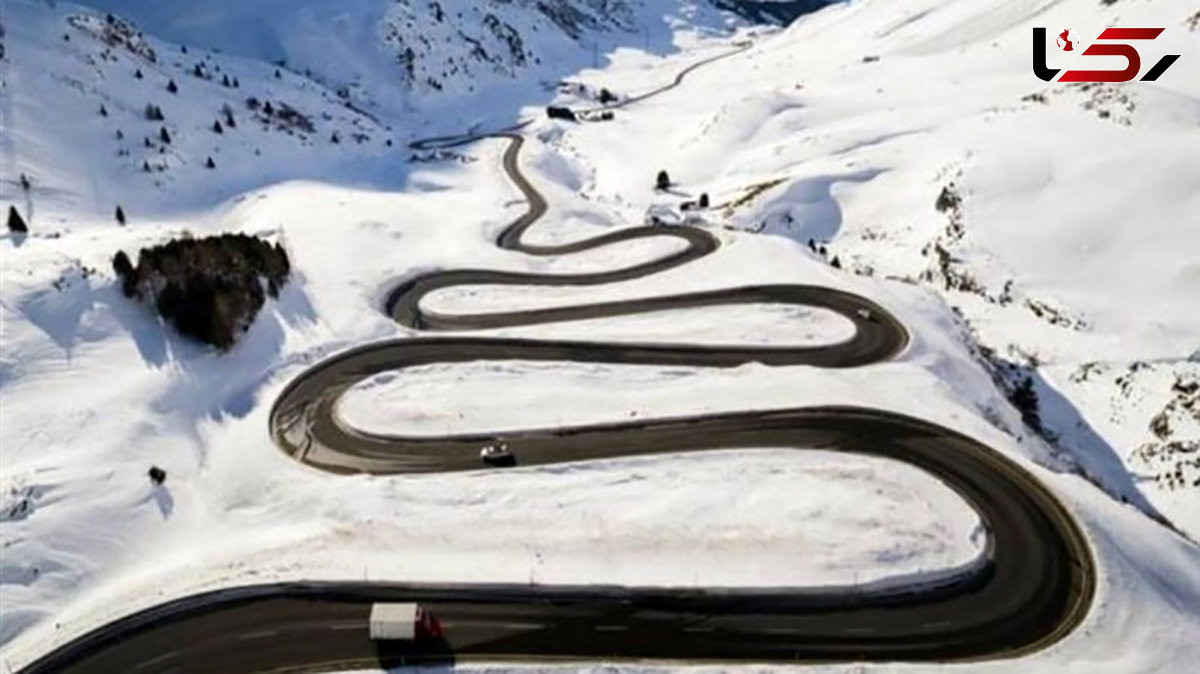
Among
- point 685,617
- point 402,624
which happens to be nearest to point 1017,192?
point 685,617

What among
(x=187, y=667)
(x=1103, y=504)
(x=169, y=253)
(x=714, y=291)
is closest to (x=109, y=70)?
(x=169, y=253)

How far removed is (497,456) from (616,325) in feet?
56.4

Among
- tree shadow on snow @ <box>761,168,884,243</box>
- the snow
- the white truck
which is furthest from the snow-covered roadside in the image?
the white truck

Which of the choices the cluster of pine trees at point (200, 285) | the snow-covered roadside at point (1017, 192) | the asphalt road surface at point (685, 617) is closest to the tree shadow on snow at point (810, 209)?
the snow-covered roadside at point (1017, 192)

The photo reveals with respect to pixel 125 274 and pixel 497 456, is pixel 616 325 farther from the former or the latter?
pixel 125 274

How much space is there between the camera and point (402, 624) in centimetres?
2986

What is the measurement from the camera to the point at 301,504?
3809 cm

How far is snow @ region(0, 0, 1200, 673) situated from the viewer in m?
34.5

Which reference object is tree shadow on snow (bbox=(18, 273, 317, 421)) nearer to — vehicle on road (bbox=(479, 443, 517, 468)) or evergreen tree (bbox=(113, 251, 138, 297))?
evergreen tree (bbox=(113, 251, 138, 297))

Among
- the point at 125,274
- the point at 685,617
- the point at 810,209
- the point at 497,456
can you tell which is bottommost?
the point at 685,617

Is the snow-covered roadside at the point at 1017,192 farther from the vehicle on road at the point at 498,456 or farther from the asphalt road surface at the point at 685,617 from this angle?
the vehicle on road at the point at 498,456

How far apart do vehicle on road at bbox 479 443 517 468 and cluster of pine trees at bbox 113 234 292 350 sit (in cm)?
1880

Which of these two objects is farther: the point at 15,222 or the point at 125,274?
the point at 15,222

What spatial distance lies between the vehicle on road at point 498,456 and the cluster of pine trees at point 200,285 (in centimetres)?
1880
